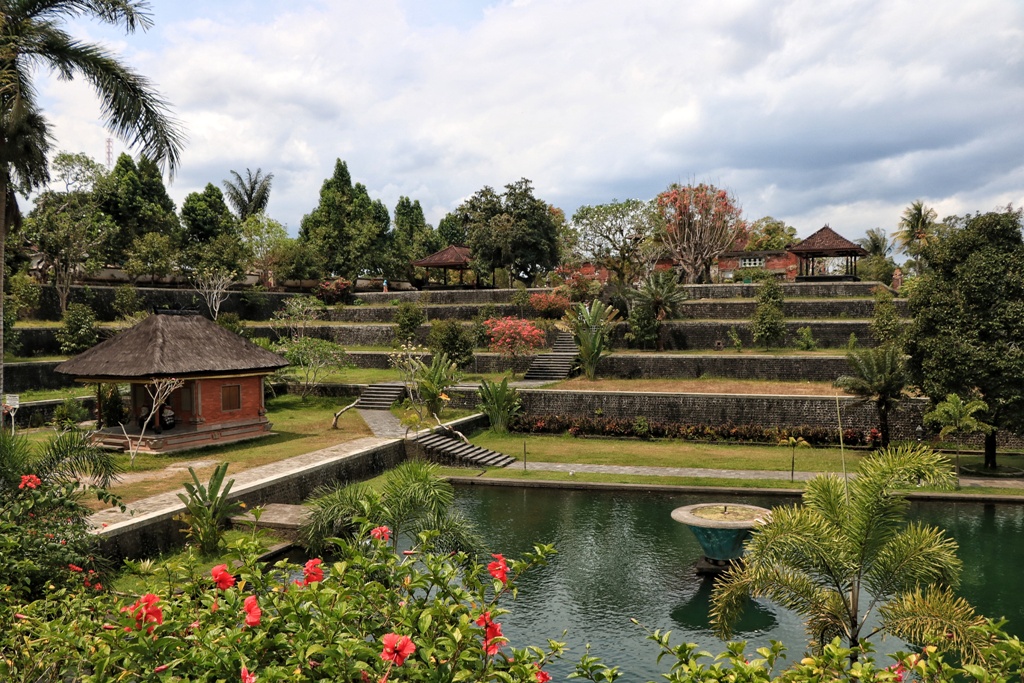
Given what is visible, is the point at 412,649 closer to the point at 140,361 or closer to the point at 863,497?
the point at 863,497

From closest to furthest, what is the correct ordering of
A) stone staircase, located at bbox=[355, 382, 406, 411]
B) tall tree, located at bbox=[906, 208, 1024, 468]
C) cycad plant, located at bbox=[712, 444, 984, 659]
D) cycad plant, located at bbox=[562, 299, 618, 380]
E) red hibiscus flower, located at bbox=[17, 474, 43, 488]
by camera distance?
cycad plant, located at bbox=[712, 444, 984, 659] < red hibiscus flower, located at bbox=[17, 474, 43, 488] < tall tree, located at bbox=[906, 208, 1024, 468] < stone staircase, located at bbox=[355, 382, 406, 411] < cycad plant, located at bbox=[562, 299, 618, 380]

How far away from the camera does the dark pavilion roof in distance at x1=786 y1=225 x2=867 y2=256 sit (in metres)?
35.0

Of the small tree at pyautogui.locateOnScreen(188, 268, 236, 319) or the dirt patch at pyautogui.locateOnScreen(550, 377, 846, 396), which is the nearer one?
the dirt patch at pyautogui.locateOnScreen(550, 377, 846, 396)

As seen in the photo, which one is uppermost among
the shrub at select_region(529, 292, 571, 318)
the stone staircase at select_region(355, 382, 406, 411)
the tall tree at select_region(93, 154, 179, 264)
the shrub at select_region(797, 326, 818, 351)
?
the tall tree at select_region(93, 154, 179, 264)

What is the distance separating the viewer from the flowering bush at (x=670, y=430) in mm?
22016

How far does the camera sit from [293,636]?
391 cm

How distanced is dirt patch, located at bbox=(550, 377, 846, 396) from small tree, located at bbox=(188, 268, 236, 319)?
16962 mm

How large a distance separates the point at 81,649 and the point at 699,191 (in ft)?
123

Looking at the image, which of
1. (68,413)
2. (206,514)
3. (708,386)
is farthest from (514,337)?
(206,514)

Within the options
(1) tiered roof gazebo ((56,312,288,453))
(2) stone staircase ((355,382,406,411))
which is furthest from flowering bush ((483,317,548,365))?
(1) tiered roof gazebo ((56,312,288,453))

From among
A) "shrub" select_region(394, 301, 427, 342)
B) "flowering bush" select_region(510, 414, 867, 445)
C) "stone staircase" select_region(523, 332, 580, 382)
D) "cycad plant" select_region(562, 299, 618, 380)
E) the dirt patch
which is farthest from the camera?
"shrub" select_region(394, 301, 427, 342)

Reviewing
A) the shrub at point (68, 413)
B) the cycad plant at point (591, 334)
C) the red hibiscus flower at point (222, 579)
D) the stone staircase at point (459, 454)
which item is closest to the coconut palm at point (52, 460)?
the red hibiscus flower at point (222, 579)

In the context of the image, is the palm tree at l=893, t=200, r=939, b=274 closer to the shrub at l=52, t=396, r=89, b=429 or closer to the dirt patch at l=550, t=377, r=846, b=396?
the dirt patch at l=550, t=377, r=846, b=396

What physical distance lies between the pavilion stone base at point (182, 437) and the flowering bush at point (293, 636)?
14.8m
